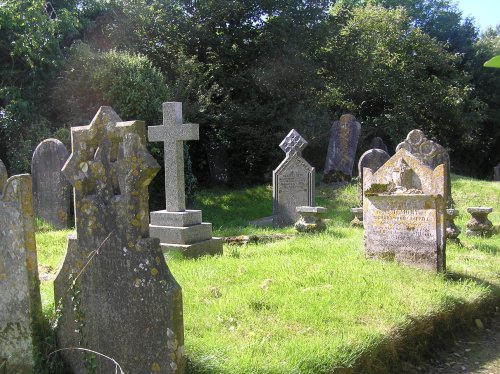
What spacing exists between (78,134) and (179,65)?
48.8ft

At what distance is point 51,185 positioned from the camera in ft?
37.7

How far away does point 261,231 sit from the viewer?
10.7 m

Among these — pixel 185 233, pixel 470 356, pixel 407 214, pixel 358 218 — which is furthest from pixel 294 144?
pixel 470 356

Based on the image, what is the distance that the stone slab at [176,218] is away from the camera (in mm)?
8188

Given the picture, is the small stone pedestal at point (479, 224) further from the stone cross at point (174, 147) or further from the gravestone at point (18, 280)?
the gravestone at point (18, 280)

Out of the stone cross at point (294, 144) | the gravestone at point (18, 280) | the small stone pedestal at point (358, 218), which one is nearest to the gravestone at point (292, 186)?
the stone cross at point (294, 144)

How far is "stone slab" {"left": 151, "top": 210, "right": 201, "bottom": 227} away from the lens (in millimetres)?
8188

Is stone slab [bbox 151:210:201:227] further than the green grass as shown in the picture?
Yes

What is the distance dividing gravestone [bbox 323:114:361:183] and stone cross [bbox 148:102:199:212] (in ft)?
31.8

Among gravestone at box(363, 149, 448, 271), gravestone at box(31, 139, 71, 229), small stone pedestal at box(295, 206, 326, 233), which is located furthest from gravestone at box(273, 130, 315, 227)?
gravestone at box(31, 139, 71, 229)

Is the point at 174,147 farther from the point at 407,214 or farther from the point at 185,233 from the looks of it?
the point at 407,214

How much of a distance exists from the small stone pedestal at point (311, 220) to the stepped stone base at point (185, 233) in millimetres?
2103

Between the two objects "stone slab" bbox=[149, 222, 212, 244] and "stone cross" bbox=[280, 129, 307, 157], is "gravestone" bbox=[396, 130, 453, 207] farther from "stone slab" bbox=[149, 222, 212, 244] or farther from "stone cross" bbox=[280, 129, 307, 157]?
"stone slab" bbox=[149, 222, 212, 244]

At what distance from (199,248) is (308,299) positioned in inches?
123
